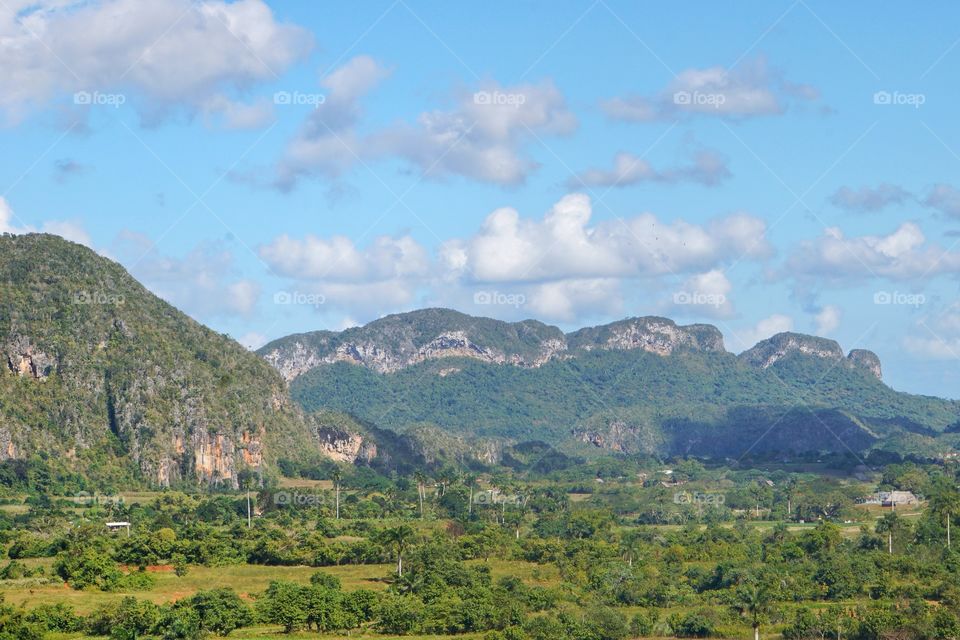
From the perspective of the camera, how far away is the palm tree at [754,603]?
9606 cm

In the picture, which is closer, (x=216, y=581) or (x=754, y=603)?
(x=754, y=603)

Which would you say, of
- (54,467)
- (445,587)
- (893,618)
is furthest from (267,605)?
(54,467)

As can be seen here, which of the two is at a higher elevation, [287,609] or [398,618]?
[287,609]

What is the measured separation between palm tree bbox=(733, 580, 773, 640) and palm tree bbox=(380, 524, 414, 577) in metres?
30.5

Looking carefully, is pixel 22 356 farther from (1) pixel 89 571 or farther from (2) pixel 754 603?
(2) pixel 754 603

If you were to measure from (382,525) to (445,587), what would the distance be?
51096 mm

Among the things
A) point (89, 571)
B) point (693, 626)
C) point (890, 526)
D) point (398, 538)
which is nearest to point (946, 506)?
point (890, 526)

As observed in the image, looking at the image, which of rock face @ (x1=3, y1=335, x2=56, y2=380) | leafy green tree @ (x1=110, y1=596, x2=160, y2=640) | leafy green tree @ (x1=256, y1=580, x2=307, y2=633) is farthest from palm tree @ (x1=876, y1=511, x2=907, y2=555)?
rock face @ (x1=3, y1=335, x2=56, y2=380)

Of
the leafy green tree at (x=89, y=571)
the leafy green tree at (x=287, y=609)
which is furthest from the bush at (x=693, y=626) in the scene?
the leafy green tree at (x=89, y=571)

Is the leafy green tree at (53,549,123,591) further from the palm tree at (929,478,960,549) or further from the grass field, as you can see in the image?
the palm tree at (929,478,960,549)

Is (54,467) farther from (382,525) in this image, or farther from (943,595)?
(943,595)

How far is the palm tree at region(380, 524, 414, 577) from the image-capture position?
12088 cm

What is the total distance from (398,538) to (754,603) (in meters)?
36.6

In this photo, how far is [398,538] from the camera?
4783 inches
